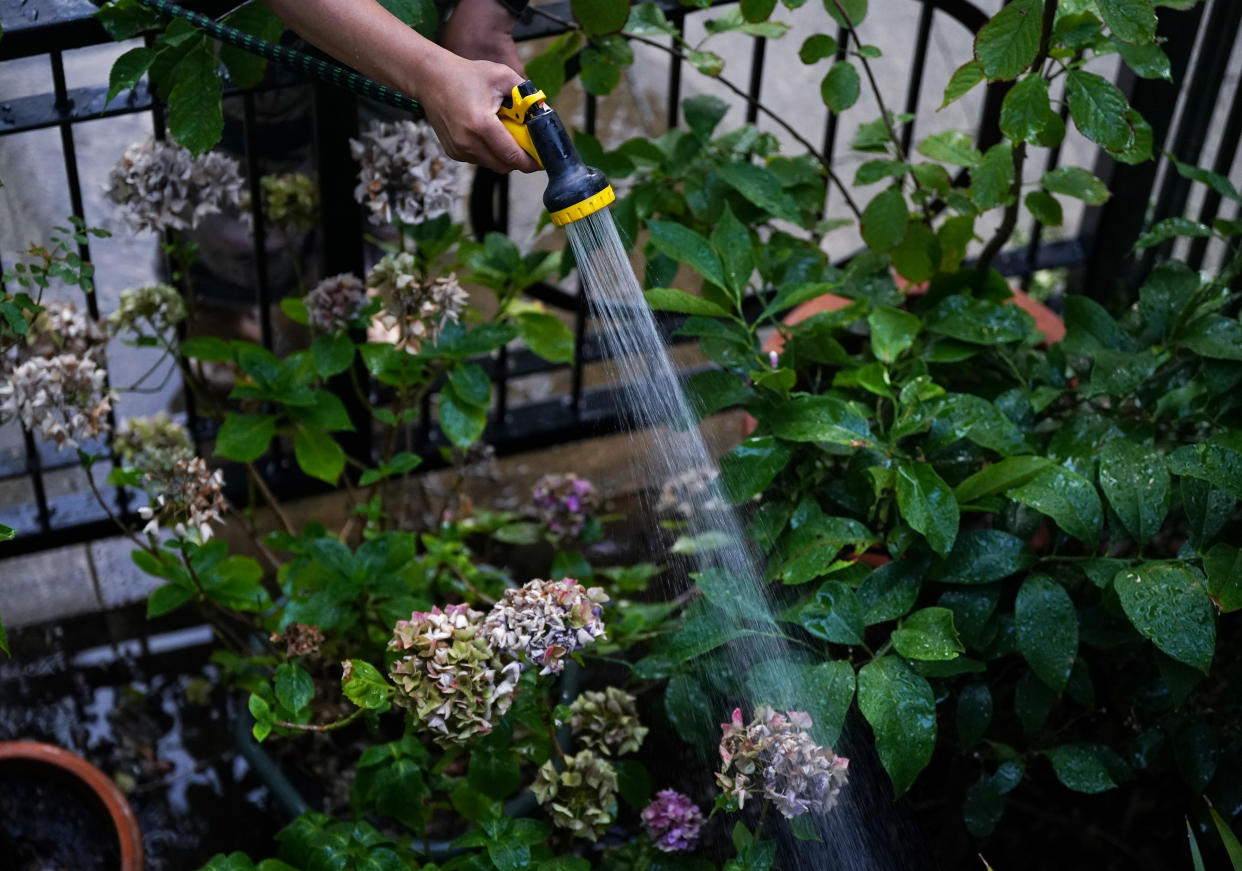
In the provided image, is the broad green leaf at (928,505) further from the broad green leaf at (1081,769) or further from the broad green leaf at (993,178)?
the broad green leaf at (993,178)

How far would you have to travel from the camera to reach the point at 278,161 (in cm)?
316

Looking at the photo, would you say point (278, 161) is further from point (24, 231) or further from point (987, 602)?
point (987, 602)

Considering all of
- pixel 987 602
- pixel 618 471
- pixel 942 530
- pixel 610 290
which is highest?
pixel 610 290

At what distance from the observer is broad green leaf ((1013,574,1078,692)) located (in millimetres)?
1729

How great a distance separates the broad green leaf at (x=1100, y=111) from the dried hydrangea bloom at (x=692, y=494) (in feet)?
2.40

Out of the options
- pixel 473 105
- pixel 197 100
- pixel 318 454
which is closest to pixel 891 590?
pixel 473 105

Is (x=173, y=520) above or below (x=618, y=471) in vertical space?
above

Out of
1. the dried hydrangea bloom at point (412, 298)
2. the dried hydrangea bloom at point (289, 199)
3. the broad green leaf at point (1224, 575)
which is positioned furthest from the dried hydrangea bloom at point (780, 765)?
the dried hydrangea bloom at point (289, 199)

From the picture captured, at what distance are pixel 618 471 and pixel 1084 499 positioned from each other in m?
1.57

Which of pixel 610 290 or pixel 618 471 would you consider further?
pixel 618 471

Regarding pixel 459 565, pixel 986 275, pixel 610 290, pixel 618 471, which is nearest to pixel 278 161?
pixel 618 471

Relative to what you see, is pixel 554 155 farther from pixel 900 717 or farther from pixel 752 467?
pixel 900 717

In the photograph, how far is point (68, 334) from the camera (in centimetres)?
205

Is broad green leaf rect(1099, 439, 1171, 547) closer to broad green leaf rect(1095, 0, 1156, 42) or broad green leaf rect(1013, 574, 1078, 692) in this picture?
broad green leaf rect(1013, 574, 1078, 692)
